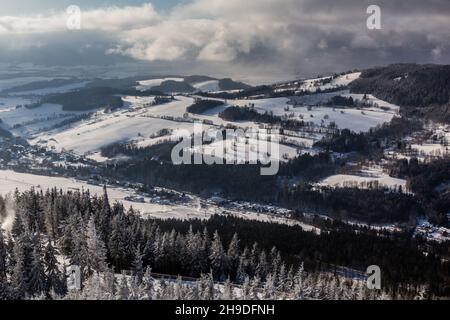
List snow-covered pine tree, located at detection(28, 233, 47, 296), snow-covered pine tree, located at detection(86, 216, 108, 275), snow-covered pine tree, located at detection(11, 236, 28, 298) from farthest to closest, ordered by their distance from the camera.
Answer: snow-covered pine tree, located at detection(86, 216, 108, 275)
snow-covered pine tree, located at detection(28, 233, 47, 296)
snow-covered pine tree, located at detection(11, 236, 28, 298)

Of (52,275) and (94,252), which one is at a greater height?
(94,252)

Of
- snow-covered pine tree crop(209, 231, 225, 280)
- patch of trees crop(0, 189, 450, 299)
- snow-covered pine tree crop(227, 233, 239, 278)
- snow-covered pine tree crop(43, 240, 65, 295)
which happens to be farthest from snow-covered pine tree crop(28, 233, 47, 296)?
snow-covered pine tree crop(227, 233, 239, 278)

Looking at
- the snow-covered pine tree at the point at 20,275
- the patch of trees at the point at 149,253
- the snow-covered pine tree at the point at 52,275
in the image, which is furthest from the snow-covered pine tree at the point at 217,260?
the snow-covered pine tree at the point at 20,275

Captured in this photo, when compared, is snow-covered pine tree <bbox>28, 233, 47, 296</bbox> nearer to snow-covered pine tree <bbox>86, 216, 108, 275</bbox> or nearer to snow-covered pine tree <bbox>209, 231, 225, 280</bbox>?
snow-covered pine tree <bbox>86, 216, 108, 275</bbox>

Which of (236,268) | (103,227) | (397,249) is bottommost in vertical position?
(397,249)

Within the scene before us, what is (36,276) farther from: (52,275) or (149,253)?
(149,253)

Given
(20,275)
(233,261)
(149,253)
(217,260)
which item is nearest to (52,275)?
(20,275)

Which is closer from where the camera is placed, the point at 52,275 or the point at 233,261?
the point at 52,275

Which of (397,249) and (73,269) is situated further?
(397,249)
